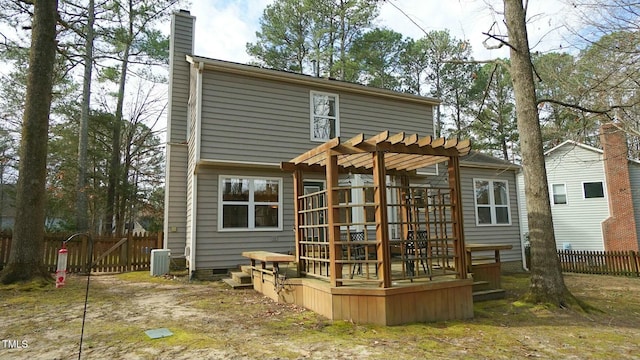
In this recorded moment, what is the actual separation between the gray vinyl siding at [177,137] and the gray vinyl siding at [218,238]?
207 centimetres

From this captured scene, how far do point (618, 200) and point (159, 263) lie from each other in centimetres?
1910

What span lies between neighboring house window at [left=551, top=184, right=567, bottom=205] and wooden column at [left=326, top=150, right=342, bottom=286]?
58.1 feet

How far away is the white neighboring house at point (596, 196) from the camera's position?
16.2 m

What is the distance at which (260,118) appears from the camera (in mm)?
9648

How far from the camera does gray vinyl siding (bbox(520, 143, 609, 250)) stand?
17.2 metres

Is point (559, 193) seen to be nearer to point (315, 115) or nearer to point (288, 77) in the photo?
point (315, 115)

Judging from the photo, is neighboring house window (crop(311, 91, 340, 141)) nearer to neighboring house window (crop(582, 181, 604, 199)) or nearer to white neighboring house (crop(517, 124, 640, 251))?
white neighboring house (crop(517, 124, 640, 251))

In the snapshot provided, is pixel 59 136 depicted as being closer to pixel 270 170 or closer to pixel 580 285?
pixel 270 170

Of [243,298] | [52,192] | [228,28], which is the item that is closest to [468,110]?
[228,28]

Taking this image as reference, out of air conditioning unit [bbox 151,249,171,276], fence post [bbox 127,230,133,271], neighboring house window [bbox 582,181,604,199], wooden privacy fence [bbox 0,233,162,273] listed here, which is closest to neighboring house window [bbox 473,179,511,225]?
neighboring house window [bbox 582,181,604,199]

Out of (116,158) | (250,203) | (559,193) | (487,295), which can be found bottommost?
(487,295)

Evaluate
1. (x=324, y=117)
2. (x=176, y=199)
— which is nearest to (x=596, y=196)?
(x=324, y=117)

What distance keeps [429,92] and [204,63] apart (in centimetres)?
1983

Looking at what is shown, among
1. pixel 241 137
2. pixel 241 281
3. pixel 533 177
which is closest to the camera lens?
pixel 533 177
